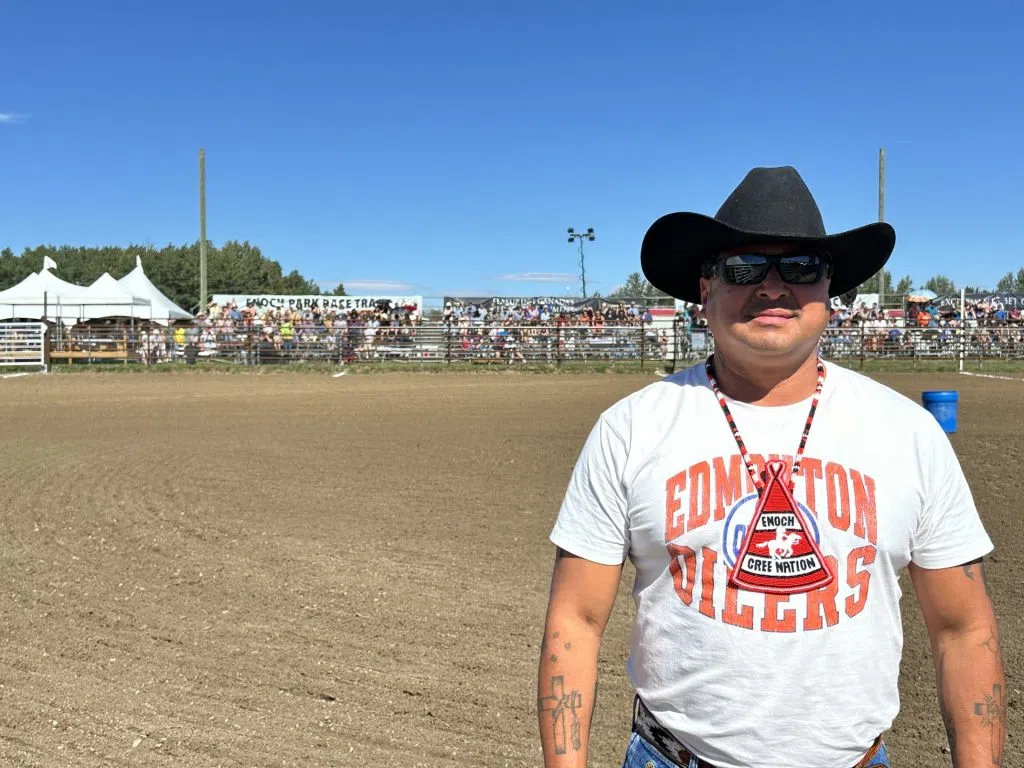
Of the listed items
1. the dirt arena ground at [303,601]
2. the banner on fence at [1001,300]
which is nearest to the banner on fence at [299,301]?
the banner on fence at [1001,300]

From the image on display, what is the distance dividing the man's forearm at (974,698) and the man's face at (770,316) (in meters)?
0.70

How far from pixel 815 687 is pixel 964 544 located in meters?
0.44

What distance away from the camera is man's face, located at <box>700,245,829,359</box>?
2053 millimetres

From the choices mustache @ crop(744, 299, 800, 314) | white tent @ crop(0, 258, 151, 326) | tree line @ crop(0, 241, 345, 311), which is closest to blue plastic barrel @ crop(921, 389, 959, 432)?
mustache @ crop(744, 299, 800, 314)

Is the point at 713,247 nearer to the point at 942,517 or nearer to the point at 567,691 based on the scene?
the point at 942,517

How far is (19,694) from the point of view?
470 cm

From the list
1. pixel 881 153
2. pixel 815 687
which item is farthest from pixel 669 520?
pixel 881 153

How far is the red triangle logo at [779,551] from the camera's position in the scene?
196cm

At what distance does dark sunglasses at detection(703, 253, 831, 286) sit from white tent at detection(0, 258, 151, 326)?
3686 cm

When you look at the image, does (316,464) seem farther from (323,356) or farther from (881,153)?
(881,153)

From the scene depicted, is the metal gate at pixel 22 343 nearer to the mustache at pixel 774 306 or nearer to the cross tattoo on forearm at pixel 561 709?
the cross tattoo on forearm at pixel 561 709

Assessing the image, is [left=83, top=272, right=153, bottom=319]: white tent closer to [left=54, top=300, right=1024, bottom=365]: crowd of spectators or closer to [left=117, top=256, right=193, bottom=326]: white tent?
[left=117, top=256, right=193, bottom=326]: white tent

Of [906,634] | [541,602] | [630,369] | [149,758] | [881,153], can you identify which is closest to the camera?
[149,758]

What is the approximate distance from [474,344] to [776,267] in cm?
3014
